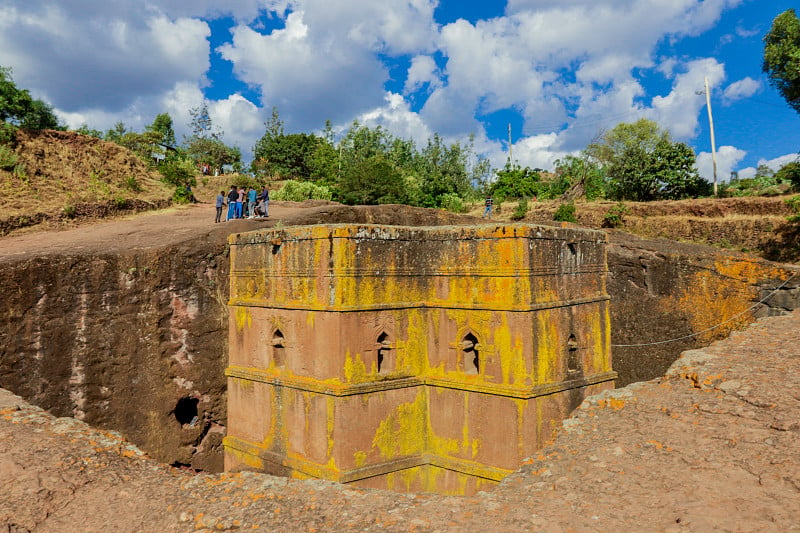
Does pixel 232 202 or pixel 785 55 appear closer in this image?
pixel 232 202

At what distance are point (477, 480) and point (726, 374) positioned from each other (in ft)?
12.8

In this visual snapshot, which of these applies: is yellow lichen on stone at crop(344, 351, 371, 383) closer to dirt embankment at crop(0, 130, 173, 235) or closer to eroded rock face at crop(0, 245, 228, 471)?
eroded rock face at crop(0, 245, 228, 471)

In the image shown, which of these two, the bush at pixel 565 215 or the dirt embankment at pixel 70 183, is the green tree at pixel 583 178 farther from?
the dirt embankment at pixel 70 183

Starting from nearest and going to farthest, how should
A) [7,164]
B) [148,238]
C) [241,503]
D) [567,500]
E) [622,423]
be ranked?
[567,500] → [241,503] → [622,423] → [148,238] → [7,164]

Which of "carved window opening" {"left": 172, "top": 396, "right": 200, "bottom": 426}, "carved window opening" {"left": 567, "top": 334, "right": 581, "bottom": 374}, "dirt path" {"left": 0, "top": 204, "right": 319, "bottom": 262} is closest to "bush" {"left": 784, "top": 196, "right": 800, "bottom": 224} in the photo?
"carved window opening" {"left": 567, "top": 334, "right": 581, "bottom": 374}

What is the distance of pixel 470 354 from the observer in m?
8.97

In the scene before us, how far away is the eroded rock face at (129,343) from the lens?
9617 millimetres

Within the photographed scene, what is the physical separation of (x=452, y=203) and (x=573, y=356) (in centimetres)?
1948

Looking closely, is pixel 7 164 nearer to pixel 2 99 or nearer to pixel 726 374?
pixel 2 99

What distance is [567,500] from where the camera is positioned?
654 centimetres

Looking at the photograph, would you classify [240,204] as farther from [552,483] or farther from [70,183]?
[552,483]

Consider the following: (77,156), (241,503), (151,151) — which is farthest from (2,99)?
(241,503)

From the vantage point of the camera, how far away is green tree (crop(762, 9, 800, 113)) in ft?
66.4

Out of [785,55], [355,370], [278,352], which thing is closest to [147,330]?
[278,352]
